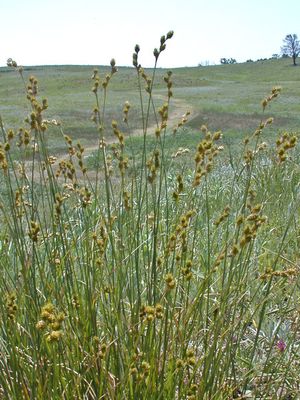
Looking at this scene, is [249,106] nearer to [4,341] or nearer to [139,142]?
[139,142]

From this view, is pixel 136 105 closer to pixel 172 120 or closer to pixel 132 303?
pixel 172 120

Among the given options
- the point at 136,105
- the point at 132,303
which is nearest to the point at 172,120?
the point at 136,105

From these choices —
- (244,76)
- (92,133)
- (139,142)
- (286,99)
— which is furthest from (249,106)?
(244,76)

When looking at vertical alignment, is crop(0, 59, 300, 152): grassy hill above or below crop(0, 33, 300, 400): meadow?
below

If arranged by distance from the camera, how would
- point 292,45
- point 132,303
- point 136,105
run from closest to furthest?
point 132,303 < point 136,105 < point 292,45

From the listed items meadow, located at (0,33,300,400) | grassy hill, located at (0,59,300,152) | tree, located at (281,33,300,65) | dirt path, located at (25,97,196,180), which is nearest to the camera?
meadow, located at (0,33,300,400)

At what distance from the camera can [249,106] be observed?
27.0 meters

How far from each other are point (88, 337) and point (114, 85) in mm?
43137

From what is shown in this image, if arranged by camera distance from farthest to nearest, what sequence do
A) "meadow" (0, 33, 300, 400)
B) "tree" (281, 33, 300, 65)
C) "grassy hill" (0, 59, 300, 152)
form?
"tree" (281, 33, 300, 65) < "grassy hill" (0, 59, 300, 152) < "meadow" (0, 33, 300, 400)

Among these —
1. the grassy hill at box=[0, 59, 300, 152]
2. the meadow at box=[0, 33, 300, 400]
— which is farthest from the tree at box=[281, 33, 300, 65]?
the meadow at box=[0, 33, 300, 400]

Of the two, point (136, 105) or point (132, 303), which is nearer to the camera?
point (132, 303)

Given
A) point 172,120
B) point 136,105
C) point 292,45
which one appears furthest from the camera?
point 292,45

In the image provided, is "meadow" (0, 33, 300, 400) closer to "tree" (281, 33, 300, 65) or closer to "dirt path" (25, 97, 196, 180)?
"dirt path" (25, 97, 196, 180)

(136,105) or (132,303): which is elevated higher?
(132,303)
